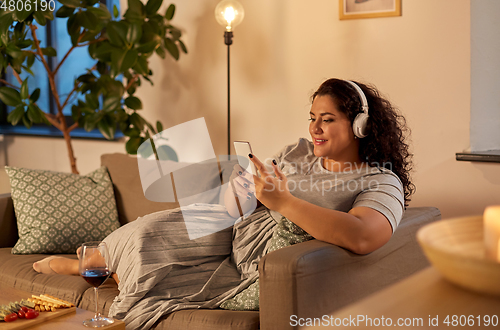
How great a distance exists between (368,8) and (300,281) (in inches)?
64.1

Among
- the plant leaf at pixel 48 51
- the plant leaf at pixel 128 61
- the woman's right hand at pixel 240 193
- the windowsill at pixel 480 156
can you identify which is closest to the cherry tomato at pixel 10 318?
the woman's right hand at pixel 240 193

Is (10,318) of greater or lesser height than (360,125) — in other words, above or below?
below

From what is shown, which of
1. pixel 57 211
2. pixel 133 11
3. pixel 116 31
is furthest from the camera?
pixel 133 11

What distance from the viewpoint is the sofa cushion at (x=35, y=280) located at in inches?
72.1

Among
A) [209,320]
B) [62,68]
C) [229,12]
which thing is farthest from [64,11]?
[209,320]

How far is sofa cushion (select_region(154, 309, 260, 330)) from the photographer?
1.40 meters

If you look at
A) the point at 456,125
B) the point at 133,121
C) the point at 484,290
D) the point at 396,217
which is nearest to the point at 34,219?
the point at 133,121

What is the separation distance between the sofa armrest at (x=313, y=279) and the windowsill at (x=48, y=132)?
104 inches

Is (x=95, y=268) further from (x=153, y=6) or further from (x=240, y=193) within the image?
(x=153, y=6)

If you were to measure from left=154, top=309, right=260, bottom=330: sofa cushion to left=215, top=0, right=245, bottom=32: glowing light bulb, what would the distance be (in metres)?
1.69

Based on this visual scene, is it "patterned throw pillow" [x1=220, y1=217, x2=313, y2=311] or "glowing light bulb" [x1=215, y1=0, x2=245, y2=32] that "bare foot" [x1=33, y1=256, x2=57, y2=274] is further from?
"glowing light bulb" [x1=215, y1=0, x2=245, y2=32]

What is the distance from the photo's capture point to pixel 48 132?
4.37m

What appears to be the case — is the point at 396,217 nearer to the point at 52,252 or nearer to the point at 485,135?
the point at 485,135

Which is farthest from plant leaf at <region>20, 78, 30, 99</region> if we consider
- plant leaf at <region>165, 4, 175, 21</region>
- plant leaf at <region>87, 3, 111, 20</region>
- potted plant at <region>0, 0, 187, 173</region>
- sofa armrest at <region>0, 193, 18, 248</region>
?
plant leaf at <region>165, 4, 175, 21</region>
